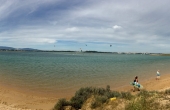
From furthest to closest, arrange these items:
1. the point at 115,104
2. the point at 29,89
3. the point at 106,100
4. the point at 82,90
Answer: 1. the point at 29,89
2. the point at 82,90
3. the point at 106,100
4. the point at 115,104

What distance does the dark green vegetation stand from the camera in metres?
7.20

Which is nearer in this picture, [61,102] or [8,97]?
[61,102]

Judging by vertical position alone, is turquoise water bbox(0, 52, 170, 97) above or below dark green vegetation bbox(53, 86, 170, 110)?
below

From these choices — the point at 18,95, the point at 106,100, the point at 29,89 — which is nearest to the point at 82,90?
the point at 106,100

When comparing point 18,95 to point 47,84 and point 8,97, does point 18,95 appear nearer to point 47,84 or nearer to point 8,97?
point 8,97

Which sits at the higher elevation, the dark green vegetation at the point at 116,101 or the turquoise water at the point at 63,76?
the dark green vegetation at the point at 116,101

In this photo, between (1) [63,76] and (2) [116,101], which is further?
(1) [63,76]

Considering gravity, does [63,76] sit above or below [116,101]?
below

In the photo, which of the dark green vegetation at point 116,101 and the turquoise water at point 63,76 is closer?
the dark green vegetation at point 116,101

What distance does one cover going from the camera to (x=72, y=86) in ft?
60.6

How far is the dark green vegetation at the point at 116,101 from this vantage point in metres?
Answer: 7.20

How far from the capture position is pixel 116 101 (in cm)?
898

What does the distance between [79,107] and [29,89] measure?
8.46 meters

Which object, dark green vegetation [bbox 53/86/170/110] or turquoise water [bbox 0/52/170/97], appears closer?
dark green vegetation [bbox 53/86/170/110]
